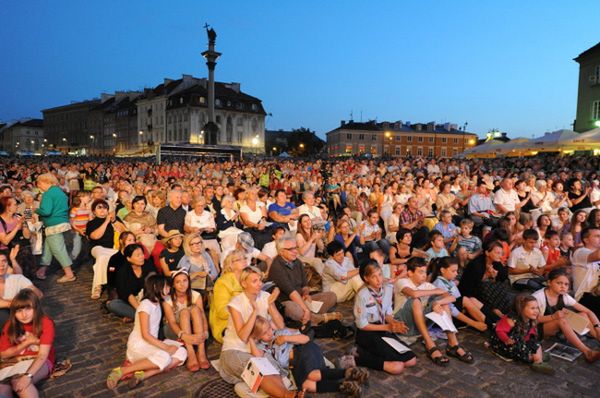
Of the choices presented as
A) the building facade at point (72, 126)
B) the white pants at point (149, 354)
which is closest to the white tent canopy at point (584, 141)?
the white pants at point (149, 354)

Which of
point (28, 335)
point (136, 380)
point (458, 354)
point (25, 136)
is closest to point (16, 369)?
point (28, 335)

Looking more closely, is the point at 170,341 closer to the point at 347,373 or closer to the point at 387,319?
the point at 347,373

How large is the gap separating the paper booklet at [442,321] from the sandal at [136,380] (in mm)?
3198

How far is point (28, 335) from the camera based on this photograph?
3.95 m

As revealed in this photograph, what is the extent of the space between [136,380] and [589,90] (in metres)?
39.6

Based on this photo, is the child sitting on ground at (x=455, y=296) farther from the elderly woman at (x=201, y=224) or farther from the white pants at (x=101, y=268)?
the white pants at (x=101, y=268)

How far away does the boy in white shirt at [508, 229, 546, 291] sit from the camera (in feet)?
21.6

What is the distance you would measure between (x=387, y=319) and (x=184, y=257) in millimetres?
2924

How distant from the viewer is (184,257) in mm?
5879

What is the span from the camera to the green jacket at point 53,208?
7.42 meters

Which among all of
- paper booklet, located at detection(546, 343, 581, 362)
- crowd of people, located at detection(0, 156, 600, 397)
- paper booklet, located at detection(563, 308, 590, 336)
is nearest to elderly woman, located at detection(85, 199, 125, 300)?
crowd of people, located at detection(0, 156, 600, 397)

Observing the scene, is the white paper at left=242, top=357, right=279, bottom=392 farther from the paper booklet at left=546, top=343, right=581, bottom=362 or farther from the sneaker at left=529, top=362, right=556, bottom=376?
the paper booklet at left=546, top=343, right=581, bottom=362

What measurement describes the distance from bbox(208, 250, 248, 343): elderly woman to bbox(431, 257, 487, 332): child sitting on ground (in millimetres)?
2565

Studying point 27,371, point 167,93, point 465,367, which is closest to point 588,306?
point 465,367
